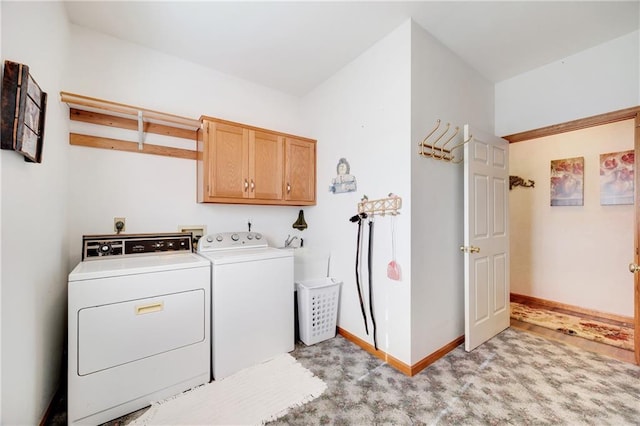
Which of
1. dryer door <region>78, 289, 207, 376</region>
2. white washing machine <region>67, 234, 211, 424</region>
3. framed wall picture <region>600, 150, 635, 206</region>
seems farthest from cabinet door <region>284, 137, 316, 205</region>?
framed wall picture <region>600, 150, 635, 206</region>

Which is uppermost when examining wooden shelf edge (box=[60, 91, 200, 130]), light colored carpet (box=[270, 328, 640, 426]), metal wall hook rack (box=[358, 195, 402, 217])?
wooden shelf edge (box=[60, 91, 200, 130])

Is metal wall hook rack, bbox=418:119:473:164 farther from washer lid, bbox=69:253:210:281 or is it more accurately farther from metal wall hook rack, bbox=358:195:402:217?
washer lid, bbox=69:253:210:281

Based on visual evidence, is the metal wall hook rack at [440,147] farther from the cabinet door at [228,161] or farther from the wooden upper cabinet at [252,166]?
the cabinet door at [228,161]

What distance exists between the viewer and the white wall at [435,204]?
77.4 inches

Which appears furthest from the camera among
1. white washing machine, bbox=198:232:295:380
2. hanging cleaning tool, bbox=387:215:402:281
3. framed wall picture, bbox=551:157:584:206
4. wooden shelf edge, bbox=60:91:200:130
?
framed wall picture, bbox=551:157:584:206

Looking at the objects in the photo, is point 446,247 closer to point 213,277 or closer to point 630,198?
point 213,277

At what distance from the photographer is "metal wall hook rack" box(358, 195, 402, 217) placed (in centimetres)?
201

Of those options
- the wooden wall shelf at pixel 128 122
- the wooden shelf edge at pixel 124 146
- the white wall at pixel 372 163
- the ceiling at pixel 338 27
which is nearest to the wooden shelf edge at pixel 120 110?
the wooden wall shelf at pixel 128 122

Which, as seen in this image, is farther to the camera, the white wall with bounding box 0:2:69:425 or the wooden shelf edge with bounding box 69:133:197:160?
the wooden shelf edge with bounding box 69:133:197:160

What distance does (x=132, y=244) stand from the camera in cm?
200

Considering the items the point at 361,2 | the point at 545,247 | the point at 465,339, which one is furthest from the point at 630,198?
A: the point at 361,2

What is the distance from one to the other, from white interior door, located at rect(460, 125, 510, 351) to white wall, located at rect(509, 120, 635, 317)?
1.38 m

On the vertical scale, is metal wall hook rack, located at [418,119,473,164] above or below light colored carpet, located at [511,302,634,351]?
above

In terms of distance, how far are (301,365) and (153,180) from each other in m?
2.06
